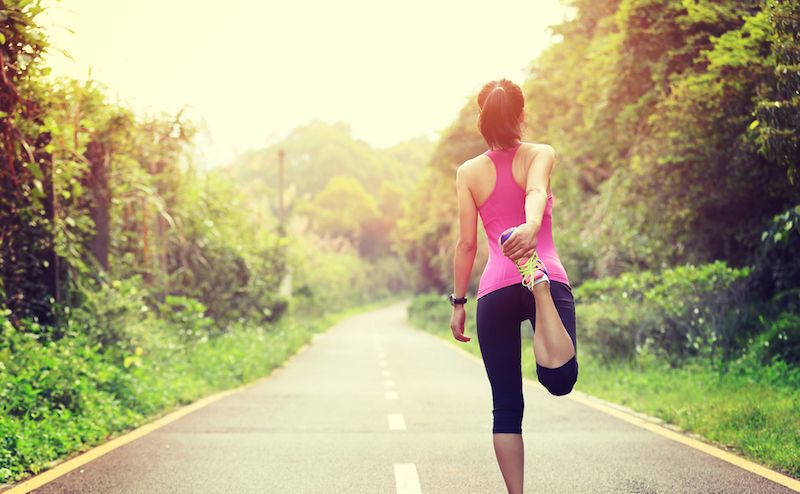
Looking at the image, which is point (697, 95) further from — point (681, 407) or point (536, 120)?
point (536, 120)

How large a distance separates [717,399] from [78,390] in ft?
19.0

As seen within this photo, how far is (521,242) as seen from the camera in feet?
9.58

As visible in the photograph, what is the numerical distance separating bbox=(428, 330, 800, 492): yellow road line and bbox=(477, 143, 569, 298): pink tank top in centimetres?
240

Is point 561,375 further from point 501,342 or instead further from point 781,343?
point 781,343

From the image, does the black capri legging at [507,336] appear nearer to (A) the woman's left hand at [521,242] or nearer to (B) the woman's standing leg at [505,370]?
(B) the woman's standing leg at [505,370]

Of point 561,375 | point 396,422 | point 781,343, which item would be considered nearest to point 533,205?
point 561,375

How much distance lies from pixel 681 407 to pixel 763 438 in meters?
1.94

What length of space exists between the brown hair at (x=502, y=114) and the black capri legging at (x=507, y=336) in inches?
24.9

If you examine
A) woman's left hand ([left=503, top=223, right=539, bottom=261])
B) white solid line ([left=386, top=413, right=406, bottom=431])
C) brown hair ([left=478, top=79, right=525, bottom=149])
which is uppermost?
brown hair ([left=478, top=79, right=525, bottom=149])

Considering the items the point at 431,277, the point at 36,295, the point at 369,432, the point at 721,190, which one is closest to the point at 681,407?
the point at 369,432

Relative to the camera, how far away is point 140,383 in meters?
8.78

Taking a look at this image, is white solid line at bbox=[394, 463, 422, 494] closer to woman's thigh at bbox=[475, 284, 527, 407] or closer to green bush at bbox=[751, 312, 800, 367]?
woman's thigh at bbox=[475, 284, 527, 407]

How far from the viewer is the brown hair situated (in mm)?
3445

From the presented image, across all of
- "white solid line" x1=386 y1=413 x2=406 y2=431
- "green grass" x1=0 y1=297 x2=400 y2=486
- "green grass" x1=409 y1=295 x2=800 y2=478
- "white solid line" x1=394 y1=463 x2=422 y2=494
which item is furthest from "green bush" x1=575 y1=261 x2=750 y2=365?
"white solid line" x1=394 y1=463 x2=422 y2=494
